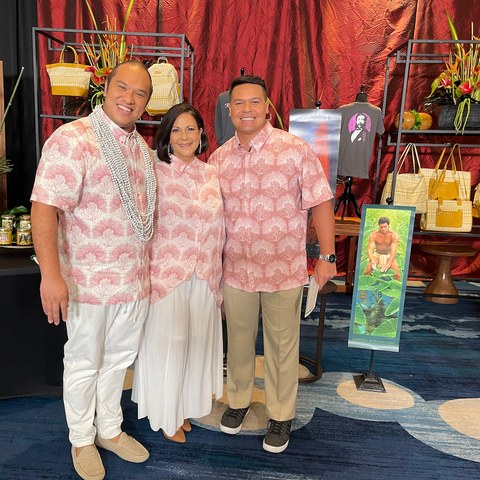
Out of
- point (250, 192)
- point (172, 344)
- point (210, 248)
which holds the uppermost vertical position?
point (250, 192)

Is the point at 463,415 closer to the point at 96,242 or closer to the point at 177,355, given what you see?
the point at 177,355

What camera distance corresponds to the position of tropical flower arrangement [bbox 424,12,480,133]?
12.1ft

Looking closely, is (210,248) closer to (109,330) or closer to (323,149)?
(109,330)

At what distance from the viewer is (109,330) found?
162 centimetres

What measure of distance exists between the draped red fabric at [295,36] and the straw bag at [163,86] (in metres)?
0.88

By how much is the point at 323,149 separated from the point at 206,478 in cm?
196

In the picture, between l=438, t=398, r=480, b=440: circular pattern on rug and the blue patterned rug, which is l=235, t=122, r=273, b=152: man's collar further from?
l=438, t=398, r=480, b=440: circular pattern on rug

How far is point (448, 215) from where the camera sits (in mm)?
3879

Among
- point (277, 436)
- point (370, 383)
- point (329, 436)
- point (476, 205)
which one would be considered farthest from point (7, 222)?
point (476, 205)

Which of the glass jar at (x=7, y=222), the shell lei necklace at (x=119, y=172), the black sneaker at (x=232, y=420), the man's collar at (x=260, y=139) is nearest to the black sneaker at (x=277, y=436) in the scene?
Result: the black sneaker at (x=232, y=420)

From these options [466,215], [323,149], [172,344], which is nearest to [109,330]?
[172,344]

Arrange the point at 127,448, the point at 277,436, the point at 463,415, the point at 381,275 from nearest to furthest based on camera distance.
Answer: the point at 127,448 → the point at 277,436 → the point at 463,415 → the point at 381,275

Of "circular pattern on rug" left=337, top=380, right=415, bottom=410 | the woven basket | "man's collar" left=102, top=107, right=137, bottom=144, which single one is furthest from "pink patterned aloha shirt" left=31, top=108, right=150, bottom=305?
the woven basket

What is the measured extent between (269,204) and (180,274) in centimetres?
45
